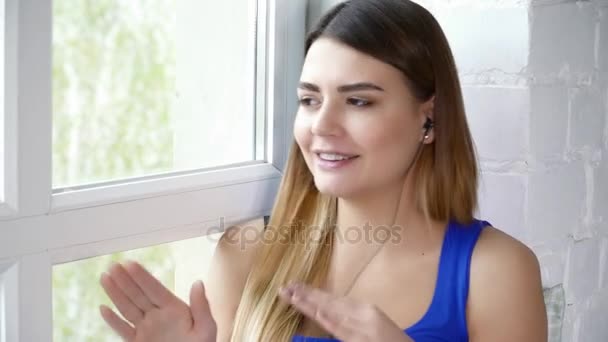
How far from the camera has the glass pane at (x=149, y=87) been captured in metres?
1.17

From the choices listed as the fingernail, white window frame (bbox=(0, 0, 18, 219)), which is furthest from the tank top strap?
white window frame (bbox=(0, 0, 18, 219))

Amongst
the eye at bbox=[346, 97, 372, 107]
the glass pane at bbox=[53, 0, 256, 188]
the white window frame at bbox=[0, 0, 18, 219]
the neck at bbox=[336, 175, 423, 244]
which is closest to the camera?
the white window frame at bbox=[0, 0, 18, 219]

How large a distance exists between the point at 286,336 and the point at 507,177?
1.50 feet

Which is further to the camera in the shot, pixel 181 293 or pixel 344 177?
pixel 181 293

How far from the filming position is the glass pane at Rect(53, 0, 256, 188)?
1166mm

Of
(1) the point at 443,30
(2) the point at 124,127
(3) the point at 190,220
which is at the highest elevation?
(1) the point at 443,30

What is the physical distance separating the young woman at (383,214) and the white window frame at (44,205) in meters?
0.12

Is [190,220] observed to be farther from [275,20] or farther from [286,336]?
[275,20]

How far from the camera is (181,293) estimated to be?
1.47m

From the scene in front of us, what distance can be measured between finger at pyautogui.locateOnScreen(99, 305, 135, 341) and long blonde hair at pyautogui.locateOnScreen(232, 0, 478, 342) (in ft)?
0.96

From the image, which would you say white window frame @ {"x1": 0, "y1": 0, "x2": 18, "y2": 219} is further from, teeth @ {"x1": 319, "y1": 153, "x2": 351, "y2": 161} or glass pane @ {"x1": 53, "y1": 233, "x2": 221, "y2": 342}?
teeth @ {"x1": 319, "y1": 153, "x2": 351, "y2": 161}

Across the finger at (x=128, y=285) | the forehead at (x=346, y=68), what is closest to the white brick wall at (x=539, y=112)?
the forehead at (x=346, y=68)

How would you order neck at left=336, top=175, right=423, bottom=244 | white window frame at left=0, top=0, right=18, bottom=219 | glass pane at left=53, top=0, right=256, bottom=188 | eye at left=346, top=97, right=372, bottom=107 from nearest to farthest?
white window frame at left=0, top=0, right=18, bottom=219
glass pane at left=53, top=0, right=256, bottom=188
eye at left=346, top=97, right=372, bottom=107
neck at left=336, top=175, right=423, bottom=244

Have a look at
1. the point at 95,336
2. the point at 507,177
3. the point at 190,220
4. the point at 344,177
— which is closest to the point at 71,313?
the point at 95,336
